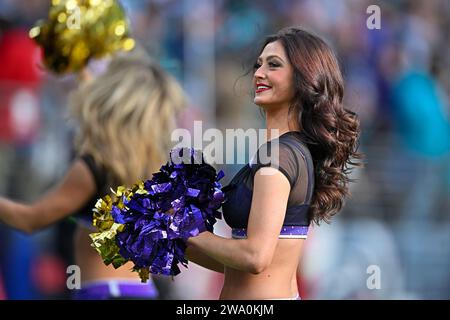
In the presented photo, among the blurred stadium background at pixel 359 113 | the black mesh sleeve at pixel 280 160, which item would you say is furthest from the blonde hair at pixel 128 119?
the black mesh sleeve at pixel 280 160

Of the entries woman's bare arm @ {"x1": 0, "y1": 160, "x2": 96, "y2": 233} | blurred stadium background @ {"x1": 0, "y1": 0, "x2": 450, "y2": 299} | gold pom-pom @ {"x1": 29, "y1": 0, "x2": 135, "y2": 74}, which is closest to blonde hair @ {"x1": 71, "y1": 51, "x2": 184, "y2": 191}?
woman's bare arm @ {"x1": 0, "y1": 160, "x2": 96, "y2": 233}

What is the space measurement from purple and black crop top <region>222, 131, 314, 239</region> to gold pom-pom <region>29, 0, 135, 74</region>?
215 cm

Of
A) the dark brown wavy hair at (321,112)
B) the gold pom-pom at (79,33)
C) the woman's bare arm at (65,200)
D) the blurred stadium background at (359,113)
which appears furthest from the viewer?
the blurred stadium background at (359,113)

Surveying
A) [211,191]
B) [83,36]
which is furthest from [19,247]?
[211,191]

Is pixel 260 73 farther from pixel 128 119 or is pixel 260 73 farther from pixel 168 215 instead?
pixel 128 119

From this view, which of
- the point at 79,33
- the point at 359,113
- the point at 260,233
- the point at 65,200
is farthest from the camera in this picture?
the point at 359,113

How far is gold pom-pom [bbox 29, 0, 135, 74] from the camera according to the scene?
4727 millimetres

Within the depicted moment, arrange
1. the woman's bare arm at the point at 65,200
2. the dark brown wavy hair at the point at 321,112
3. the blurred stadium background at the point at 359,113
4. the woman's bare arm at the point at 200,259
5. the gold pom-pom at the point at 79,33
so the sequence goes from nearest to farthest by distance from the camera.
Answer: the dark brown wavy hair at the point at 321,112 < the woman's bare arm at the point at 200,259 < the woman's bare arm at the point at 65,200 < the gold pom-pom at the point at 79,33 < the blurred stadium background at the point at 359,113

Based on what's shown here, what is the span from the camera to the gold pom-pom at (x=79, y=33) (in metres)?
4.73

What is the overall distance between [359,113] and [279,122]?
116 inches

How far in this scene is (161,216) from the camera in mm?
2719

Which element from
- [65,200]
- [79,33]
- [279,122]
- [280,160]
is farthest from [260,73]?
[79,33]

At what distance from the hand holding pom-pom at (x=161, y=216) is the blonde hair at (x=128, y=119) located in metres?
1.46

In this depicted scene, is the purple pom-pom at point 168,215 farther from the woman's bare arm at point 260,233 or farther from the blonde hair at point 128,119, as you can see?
the blonde hair at point 128,119
